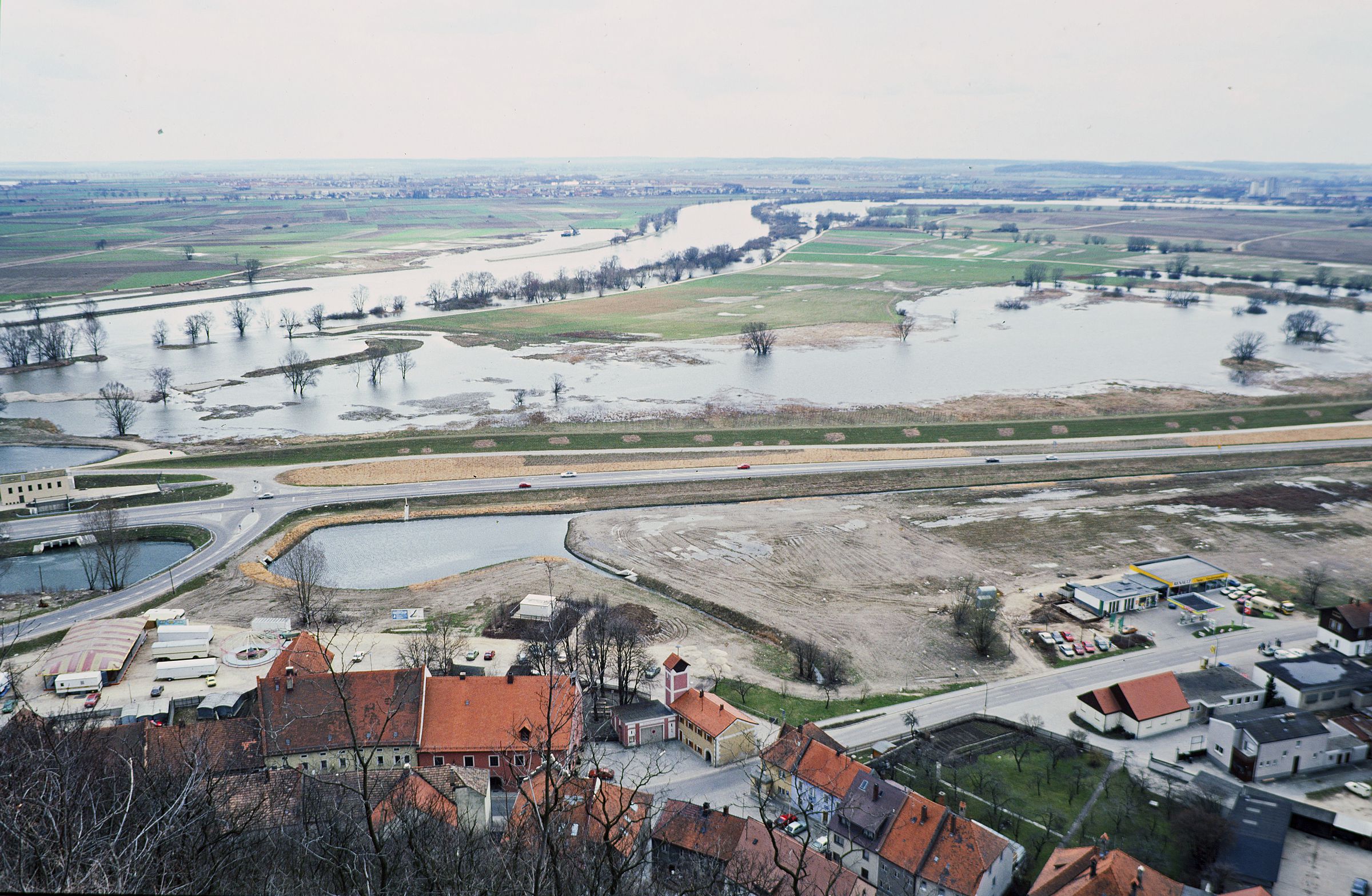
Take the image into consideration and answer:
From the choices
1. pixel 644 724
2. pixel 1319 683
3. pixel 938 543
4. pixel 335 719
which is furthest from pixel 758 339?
pixel 335 719

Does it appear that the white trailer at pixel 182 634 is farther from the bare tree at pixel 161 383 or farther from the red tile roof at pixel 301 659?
the bare tree at pixel 161 383

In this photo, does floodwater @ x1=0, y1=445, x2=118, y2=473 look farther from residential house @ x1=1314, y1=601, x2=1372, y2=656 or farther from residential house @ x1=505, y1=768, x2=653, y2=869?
residential house @ x1=1314, y1=601, x2=1372, y2=656

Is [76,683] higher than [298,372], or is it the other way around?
[298,372]

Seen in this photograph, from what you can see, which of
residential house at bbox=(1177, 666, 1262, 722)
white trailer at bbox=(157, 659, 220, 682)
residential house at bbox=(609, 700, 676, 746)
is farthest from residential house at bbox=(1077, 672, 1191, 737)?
white trailer at bbox=(157, 659, 220, 682)

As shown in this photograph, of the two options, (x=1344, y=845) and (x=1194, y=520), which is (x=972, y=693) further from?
(x=1194, y=520)

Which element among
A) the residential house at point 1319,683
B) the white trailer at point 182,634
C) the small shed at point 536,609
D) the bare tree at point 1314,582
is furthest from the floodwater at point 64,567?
the bare tree at point 1314,582

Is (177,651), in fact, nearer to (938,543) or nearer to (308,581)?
(308,581)
